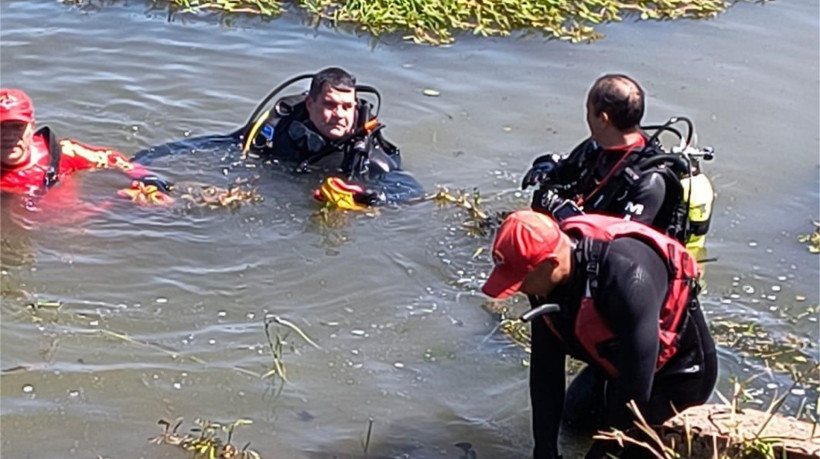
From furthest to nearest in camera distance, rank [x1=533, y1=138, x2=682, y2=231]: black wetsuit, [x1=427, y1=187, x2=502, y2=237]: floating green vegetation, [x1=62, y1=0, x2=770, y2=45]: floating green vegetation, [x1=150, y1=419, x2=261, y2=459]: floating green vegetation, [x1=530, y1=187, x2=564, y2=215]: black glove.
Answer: [x1=62, y1=0, x2=770, y2=45]: floating green vegetation
[x1=427, y1=187, x2=502, y2=237]: floating green vegetation
[x1=530, y1=187, x2=564, y2=215]: black glove
[x1=533, y1=138, x2=682, y2=231]: black wetsuit
[x1=150, y1=419, x2=261, y2=459]: floating green vegetation

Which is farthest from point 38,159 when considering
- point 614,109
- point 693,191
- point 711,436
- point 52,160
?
point 711,436

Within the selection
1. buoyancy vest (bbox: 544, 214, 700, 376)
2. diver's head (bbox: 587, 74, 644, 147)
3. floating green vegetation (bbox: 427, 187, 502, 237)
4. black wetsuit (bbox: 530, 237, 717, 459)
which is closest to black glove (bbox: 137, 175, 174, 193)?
floating green vegetation (bbox: 427, 187, 502, 237)

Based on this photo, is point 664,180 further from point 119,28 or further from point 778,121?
point 119,28

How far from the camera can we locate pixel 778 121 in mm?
8742

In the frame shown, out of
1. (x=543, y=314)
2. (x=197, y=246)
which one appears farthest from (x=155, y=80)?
(x=543, y=314)

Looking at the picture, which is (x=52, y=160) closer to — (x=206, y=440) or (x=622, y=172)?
(x=206, y=440)

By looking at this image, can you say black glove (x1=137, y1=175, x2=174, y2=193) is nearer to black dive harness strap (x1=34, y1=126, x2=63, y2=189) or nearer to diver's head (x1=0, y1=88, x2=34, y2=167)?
black dive harness strap (x1=34, y1=126, x2=63, y2=189)

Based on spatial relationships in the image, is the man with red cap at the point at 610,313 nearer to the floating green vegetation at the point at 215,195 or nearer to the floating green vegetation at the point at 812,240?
the floating green vegetation at the point at 812,240

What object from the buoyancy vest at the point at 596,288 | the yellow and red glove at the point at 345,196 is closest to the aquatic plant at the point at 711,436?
the buoyancy vest at the point at 596,288

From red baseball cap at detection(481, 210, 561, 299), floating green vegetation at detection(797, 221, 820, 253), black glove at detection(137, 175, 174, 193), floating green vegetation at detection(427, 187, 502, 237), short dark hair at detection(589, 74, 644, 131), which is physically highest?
short dark hair at detection(589, 74, 644, 131)

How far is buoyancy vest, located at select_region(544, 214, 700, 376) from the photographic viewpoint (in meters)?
3.95

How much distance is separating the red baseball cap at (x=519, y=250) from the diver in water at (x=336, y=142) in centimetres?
325

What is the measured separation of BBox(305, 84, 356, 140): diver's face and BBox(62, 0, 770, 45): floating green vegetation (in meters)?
2.91

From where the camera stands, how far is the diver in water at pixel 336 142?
7160mm
